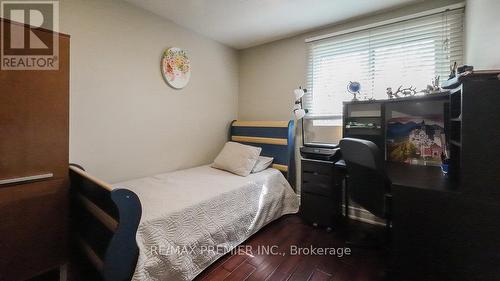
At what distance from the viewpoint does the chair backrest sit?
58.9 inches

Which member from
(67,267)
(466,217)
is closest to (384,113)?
(466,217)

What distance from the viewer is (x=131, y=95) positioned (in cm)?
217

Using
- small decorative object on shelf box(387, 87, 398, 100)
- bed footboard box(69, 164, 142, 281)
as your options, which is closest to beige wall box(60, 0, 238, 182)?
bed footboard box(69, 164, 142, 281)

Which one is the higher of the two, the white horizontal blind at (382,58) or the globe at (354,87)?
the white horizontal blind at (382,58)

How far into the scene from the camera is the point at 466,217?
3.64 feet

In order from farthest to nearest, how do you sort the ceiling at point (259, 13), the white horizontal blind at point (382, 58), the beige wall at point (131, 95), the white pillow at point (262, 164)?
1. the white pillow at point (262, 164)
2. the ceiling at point (259, 13)
3. the white horizontal blind at point (382, 58)
4. the beige wall at point (131, 95)

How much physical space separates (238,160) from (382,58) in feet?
6.56

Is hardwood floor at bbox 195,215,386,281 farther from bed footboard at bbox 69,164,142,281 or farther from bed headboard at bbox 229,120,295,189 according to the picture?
bed headboard at bbox 229,120,295,189

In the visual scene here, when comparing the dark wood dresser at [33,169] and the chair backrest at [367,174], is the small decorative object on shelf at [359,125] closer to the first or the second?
the chair backrest at [367,174]

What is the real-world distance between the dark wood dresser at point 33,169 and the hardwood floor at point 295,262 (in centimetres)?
111

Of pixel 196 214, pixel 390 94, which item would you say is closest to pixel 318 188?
pixel 390 94

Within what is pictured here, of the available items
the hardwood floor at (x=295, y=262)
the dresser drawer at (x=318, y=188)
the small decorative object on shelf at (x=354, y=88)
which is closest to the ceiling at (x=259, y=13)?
the small decorative object on shelf at (x=354, y=88)

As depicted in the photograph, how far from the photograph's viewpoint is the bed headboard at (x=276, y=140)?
2.74 meters

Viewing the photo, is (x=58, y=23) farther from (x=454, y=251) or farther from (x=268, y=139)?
(x=454, y=251)
